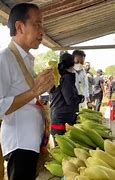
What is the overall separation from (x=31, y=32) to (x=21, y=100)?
1.38ft

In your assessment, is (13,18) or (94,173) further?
(13,18)

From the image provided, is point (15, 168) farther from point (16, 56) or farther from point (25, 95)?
point (16, 56)

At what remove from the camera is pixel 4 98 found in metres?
1.91

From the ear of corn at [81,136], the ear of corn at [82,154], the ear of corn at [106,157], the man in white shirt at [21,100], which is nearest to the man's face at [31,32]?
the man in white shirt at [21,100]

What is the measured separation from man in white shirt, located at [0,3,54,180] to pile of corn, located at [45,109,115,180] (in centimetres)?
36

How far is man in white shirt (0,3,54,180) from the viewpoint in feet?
6.27

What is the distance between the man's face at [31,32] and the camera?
6.76 feet

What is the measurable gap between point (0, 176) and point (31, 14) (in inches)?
39.4

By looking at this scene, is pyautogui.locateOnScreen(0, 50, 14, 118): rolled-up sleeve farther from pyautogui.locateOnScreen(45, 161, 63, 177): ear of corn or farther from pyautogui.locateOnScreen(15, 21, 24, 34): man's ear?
pyautogui.locateOnScreen(45, 161, 63, 177): ear of corn

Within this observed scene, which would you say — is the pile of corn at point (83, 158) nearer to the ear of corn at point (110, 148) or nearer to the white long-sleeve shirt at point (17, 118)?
the ear of corn at point (110, 148)

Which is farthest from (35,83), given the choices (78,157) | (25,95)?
(78,157)

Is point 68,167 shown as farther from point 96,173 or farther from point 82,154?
point 96,173

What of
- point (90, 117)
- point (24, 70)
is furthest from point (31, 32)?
point (90, 117)

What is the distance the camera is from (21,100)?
74.6 inches
